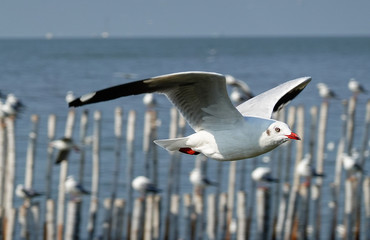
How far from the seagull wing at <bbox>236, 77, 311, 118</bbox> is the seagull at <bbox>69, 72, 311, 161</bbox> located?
56 centimetres

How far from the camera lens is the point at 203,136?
7.73 m

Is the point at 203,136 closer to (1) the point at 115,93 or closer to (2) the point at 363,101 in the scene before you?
(1) the point at 115,93

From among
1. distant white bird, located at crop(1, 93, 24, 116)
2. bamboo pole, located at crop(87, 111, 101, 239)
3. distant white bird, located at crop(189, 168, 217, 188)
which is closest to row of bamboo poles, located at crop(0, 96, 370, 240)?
bamboo pole, located at crop(87, 111, 101, 239)

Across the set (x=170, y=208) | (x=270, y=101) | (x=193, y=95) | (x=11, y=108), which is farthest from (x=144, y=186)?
(x=193, y=95)

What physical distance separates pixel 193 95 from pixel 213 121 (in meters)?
0.35

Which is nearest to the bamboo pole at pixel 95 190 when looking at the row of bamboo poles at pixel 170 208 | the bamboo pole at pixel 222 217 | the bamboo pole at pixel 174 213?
the row of bamboo poles at pixel 170 208

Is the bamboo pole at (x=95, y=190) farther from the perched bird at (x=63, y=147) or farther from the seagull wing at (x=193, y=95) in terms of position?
the seagull wing at (x=193, y=95)

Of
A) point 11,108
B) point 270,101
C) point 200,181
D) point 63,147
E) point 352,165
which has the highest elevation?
point 11,108

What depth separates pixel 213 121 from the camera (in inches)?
301

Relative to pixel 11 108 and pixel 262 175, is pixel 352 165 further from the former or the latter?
pixel 11 108

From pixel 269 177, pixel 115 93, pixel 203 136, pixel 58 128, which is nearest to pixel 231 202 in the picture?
pixel 269 177

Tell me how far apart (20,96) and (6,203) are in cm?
2348

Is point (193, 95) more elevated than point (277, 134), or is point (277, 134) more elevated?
point (193, 95)

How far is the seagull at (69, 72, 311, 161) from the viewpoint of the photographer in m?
7.06
